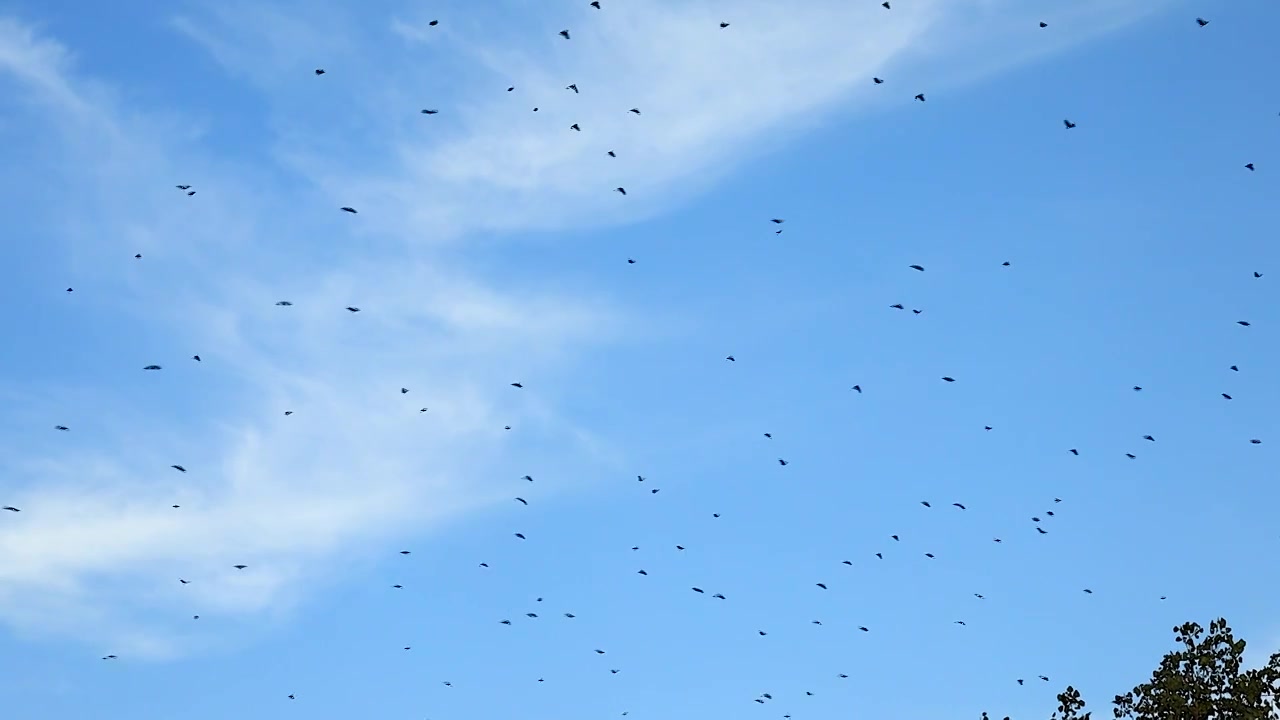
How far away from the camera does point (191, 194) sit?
58250mm

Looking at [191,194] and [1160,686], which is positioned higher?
[191,194]

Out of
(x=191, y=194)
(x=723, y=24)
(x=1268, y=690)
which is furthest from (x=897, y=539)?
(x=191, y=194)

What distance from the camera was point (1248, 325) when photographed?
55.7 m

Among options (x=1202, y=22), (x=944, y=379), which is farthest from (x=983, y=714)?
(x=1202, y=22)

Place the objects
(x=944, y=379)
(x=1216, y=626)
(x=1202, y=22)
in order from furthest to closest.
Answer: (x=944, y=379)
(x=1216, y=626)
(x=1202, y=22)

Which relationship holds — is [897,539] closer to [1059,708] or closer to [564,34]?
[1059,708]

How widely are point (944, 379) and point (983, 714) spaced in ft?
41.3

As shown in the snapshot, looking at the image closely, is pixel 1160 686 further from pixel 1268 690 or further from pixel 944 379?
pixel 944 379

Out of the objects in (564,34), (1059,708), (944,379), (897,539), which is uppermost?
(564,34)

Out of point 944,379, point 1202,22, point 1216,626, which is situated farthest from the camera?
point 944,379

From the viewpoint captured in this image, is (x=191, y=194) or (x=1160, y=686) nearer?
(x=1160, y=686)

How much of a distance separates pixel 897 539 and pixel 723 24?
20.8 meters

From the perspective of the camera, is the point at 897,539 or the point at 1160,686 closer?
the point at 1160,686

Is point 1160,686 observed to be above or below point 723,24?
below
